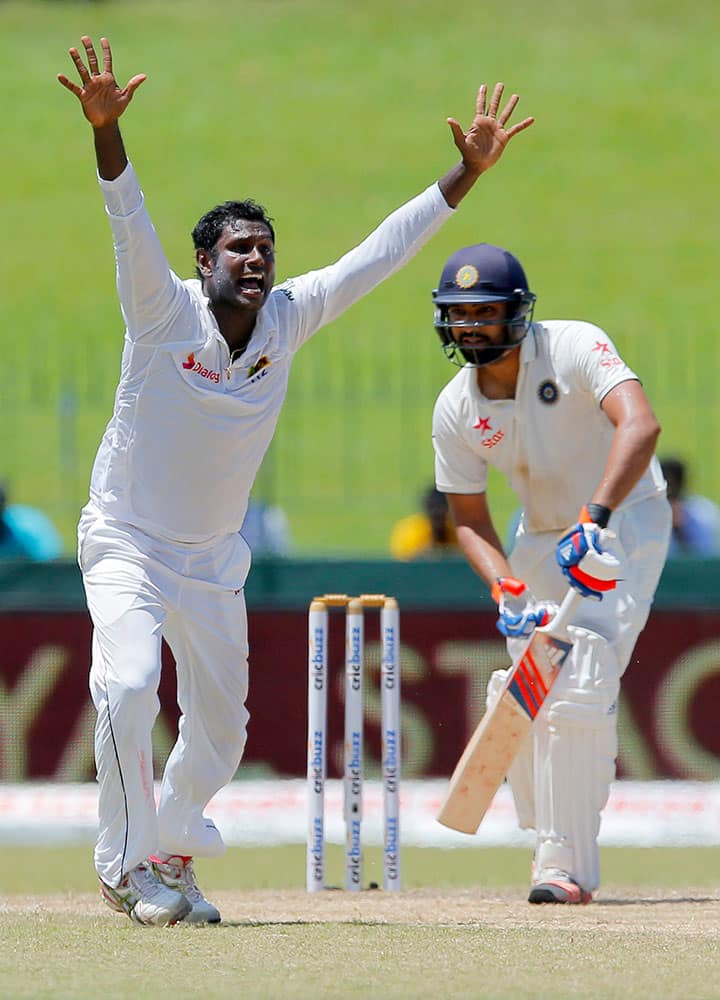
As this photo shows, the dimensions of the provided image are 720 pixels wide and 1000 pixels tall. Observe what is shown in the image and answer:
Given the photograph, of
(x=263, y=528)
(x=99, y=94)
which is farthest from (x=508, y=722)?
(x=263, y=528)

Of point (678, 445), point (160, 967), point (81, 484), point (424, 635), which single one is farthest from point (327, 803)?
point (678, 445)

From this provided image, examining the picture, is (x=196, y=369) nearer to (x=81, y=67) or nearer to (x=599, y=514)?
(x=81, y=67)

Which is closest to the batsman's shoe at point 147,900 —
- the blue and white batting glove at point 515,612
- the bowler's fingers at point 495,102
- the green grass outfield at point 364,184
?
the blue and white batting glove at point 515,612

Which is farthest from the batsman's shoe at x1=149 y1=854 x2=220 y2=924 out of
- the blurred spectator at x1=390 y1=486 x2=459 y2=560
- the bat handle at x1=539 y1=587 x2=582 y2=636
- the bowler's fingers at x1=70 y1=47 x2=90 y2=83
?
the blurred spectator at x1=390 y1=486 x2=459 y2=560

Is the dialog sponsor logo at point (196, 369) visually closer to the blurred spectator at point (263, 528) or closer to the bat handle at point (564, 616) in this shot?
the bat handle at point (564, 616)

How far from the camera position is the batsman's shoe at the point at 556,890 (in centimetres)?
643

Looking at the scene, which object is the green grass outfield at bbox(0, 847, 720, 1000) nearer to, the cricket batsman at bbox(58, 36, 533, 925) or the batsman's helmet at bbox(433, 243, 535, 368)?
the cricket batsman at bbox(58, 36, 533, 925)

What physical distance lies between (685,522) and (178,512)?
212 inches

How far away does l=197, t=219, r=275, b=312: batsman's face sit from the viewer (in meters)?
5.71

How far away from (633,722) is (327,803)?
1.50 metres

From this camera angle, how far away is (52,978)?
461 cm

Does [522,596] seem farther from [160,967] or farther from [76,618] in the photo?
[76,618]

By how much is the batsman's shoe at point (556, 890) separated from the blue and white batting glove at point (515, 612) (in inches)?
30.7

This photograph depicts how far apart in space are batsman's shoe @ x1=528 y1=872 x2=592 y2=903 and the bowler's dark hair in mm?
2242
